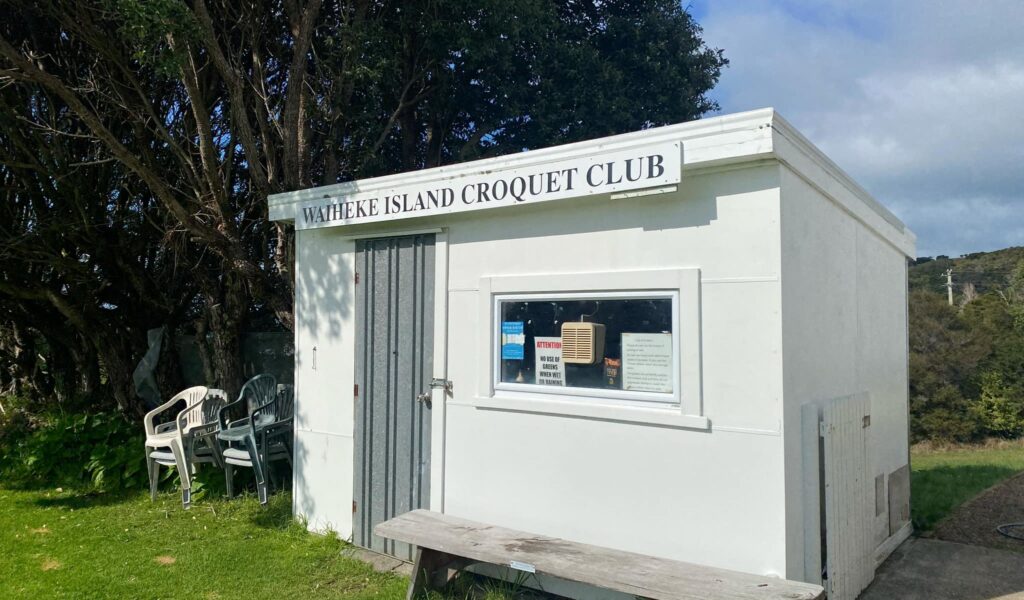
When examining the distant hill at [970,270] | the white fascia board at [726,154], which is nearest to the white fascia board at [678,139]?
the white fascia board at [726,154]

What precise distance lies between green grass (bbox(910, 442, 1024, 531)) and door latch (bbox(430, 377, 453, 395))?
4.37 metres

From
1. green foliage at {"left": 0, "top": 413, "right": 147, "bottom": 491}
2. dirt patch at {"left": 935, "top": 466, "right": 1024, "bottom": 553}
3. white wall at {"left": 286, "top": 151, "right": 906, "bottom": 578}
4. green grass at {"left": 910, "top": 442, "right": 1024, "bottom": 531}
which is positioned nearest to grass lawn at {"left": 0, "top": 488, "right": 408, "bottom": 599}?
green foliage at {"left": 0, "top": 413, "right": 147, "bottom": 491}

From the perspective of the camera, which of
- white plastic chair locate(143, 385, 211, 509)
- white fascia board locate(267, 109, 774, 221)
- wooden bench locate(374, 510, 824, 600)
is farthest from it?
white plastic chair locate(143, 385, 211, 509)

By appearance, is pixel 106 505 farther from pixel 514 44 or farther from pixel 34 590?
pixel 514 44

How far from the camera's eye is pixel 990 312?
20094 mm

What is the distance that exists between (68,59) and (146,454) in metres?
5.15

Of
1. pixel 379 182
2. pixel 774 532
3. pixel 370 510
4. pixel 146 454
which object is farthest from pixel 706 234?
pixel 146 454

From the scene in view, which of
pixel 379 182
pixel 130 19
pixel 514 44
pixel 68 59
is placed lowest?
pixel 379 182

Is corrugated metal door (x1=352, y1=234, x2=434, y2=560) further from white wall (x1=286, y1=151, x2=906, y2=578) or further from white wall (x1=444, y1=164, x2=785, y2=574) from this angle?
white wall (x1=444, y1=164, x2=785, y2=574)

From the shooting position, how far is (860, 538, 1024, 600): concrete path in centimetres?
472

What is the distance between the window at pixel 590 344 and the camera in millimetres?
4398

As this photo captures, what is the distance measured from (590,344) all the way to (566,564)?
1.33 m

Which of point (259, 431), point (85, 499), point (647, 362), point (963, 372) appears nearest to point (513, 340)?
point (647, 362)

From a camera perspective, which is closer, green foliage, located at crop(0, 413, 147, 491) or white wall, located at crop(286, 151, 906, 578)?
white wall, located at crop(286, 151, 906, 578)
